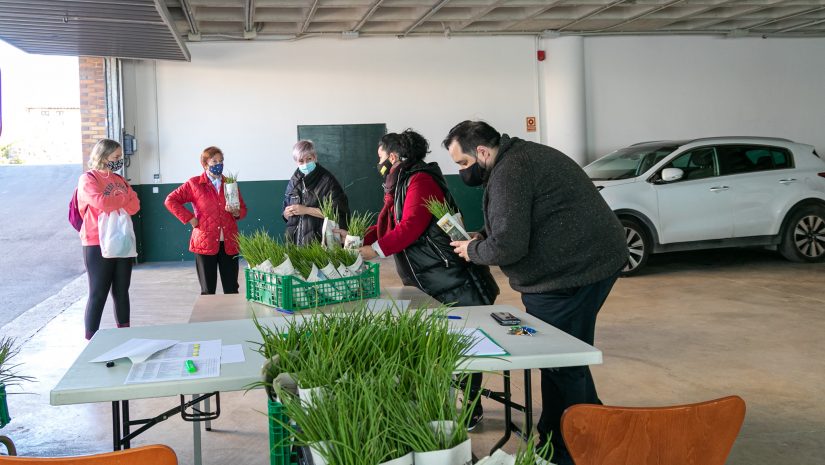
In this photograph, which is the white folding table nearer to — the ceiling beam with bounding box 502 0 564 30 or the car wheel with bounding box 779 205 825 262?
the car wheel with bounding box 779 205 825 262

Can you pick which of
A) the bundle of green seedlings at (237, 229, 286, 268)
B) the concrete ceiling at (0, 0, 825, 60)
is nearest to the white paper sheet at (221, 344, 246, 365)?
the bundle of green seedlings at (237, 229, 286, 268)

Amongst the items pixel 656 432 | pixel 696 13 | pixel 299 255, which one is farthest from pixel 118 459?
pixel 696 13

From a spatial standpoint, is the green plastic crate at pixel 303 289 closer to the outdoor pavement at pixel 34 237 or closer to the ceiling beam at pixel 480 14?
the outdoor pavement at pixel 34 237

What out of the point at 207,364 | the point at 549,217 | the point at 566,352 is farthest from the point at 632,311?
the point at 207,364

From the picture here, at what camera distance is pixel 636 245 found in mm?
8805

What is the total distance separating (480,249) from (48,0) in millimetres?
6043

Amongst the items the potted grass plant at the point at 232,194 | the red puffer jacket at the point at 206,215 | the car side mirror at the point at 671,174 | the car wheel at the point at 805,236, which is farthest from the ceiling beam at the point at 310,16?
the car wheel at the point at 805,236

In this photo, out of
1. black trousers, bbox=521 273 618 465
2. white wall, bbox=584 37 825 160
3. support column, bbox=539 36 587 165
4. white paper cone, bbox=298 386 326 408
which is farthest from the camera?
white wall, bbox=584 37 825 160

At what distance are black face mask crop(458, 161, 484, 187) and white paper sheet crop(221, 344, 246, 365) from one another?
4.54 feet

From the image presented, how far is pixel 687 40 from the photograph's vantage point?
12172 mm

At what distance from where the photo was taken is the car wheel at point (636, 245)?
8.70 metres

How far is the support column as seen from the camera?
11.5 metres

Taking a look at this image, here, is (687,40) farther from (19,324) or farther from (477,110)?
(19,324)

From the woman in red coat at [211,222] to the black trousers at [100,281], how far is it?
1.75ft
